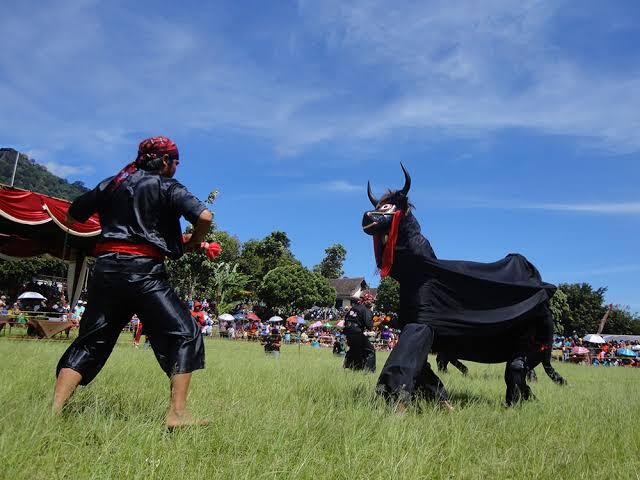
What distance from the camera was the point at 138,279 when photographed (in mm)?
3174

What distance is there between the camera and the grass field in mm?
2287

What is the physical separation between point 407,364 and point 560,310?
5899cm

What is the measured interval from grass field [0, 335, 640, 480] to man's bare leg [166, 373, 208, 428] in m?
0.10

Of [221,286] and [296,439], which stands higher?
[221,286]

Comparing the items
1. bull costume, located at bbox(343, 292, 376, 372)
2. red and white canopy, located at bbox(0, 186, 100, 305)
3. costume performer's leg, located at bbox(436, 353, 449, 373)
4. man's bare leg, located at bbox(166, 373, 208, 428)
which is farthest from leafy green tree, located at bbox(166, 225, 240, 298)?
man's bare leg, located at bbox(166, 373, 208, 428)

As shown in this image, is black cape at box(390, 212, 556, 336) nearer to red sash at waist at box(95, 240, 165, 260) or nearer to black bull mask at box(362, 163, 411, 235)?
black bull mask at box(362, 163, 411, 235)

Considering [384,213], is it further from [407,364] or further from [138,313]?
[138,313]

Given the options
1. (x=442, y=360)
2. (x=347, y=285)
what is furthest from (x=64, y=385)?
(x=347, y=285)

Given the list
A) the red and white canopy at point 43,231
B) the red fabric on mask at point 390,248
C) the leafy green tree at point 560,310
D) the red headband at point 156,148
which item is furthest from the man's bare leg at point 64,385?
the leafy green tree at point 560,310

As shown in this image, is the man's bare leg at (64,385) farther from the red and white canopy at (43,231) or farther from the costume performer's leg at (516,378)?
the red and white canopy at (43,231)

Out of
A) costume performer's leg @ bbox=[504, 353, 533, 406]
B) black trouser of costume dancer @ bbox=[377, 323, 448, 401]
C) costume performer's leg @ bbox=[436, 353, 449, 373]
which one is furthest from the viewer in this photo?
costume performer's leg @ bbox=[436, 353, 449, 373]

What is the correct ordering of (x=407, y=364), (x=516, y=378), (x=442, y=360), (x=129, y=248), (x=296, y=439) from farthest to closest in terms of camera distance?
(x=442, y=360) → (x=516, y=378) → (x=407, y=364) → (x=129, y=248) → (x=296, y=439)

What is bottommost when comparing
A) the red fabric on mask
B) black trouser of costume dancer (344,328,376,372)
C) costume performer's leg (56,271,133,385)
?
black trouser of costume dancer (344,328,376,372)

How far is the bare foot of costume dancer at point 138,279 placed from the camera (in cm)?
318
